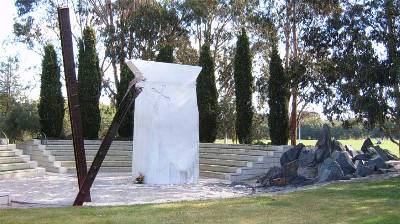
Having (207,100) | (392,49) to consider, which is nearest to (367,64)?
(392,49)

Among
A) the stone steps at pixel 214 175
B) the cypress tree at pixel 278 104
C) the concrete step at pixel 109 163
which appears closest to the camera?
the stone steps at pixel 214 175

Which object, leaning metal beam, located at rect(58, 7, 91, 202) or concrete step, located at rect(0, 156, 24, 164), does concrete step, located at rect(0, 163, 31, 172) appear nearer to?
concrete step, located at rect(0, 156, 24, 164)

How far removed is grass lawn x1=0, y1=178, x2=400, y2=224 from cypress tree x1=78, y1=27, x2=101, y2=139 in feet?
44.7

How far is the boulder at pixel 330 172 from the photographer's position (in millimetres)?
11914

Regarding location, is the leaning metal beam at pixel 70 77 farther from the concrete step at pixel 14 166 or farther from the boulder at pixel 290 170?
the concrete step at pixel 14 166

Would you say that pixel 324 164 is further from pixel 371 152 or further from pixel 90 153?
pixel 90 153

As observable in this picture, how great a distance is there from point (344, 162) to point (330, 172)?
109 cm

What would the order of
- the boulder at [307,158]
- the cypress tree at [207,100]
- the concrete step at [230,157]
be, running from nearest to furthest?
the boulder at [307,158] → the concrete step at [230,157] → the cypress tree at [207,100]

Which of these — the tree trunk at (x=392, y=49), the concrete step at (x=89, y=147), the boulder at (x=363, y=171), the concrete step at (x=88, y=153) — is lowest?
the boulder at (x=363, y=171)

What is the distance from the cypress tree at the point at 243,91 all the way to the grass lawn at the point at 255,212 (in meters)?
9.55

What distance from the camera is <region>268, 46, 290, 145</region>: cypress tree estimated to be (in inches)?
691

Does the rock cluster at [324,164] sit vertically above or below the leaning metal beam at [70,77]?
below

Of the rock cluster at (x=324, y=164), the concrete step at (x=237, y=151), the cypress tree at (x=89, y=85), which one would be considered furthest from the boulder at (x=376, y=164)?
the cypress tree at (x=89, y=85)

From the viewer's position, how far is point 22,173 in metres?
15.7
